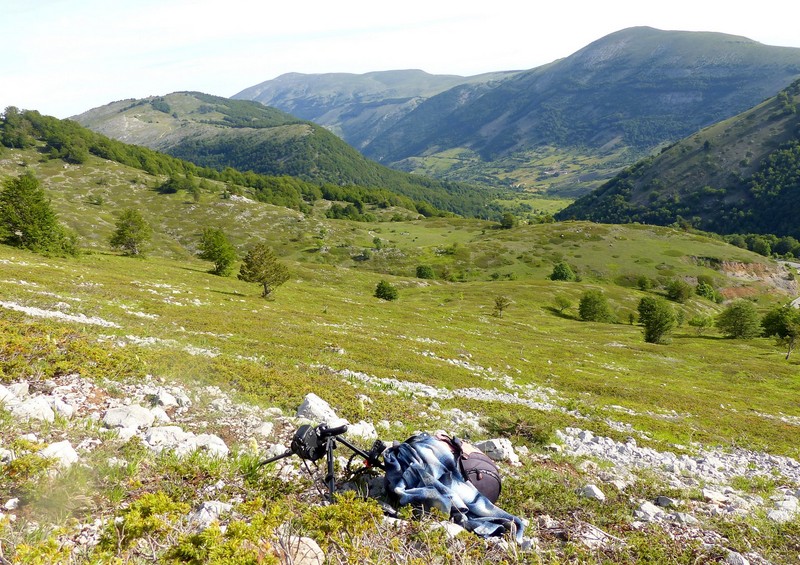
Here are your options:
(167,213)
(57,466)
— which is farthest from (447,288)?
(167,213)

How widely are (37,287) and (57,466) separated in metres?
25.6

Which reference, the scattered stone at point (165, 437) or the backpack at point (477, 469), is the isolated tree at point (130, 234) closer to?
the scattered stone at point (165, 437)

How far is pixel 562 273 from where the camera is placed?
14362 centimetres

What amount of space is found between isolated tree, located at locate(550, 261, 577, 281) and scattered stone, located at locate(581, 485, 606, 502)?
14347cm

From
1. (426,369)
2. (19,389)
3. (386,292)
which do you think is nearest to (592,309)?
(386,292)

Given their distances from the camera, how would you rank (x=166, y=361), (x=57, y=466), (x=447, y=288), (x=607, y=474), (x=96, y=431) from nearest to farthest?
(x=57, y=466) → (x=96, y=431) → (x=607, y=474) → (x=166, y=361) → (x=447, y=288)

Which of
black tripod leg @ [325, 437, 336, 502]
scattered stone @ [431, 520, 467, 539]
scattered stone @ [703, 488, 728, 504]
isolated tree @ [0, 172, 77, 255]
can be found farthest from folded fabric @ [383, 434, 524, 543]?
isolated tree @ [0, 172, 77, 255]

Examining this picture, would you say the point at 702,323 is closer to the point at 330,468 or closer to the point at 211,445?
the point at 330,468

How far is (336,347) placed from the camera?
24.8m

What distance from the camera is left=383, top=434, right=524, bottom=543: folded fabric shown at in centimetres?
683

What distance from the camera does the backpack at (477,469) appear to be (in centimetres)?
778

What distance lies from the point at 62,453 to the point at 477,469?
724cm

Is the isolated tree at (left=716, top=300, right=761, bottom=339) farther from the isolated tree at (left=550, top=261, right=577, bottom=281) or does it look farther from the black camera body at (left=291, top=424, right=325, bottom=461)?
the black camera body at (left=291, top=424, right=325, bottom=461)

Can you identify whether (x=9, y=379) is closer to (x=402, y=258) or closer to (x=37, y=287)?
(x=37, y=287)
